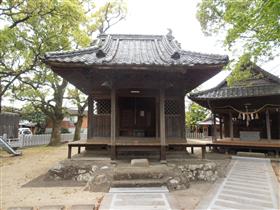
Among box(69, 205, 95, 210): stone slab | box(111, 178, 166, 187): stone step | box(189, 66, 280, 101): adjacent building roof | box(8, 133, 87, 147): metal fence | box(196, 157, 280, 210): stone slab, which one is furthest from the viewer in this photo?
box(8, 133, 87, 147): metal fence

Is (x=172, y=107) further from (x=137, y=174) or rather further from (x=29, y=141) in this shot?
(x=29, y=141)

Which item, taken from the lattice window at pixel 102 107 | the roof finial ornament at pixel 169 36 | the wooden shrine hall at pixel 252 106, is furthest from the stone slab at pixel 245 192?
the roof finial ornament at pixel 169 36

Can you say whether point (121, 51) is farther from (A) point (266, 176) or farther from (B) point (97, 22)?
(B) point (97, 22)

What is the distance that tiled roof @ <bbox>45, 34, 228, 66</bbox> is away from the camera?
7.61 meters

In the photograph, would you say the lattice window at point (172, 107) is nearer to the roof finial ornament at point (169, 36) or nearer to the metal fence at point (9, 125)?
the roof finial ornament at point (169, 36)

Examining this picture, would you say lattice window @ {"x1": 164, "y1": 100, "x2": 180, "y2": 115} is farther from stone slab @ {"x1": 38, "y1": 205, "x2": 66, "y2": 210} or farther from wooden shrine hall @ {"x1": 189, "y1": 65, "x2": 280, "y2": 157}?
stone slab @ {"x1": 38, "y1": 205, "x2": 66, "y2": 210}

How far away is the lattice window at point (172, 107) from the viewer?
33.4 feet

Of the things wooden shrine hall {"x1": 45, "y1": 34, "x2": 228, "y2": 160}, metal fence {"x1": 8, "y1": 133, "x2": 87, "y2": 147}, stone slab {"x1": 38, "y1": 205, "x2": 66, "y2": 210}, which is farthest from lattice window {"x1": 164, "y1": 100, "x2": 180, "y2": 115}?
metal fence {"x1": 8, "y1": 133, "x2": 87, "y2": 147}

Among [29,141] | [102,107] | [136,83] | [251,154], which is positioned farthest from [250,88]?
[29,141]

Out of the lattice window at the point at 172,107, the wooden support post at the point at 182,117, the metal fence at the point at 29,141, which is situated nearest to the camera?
the wooden support post at the point at 182,117

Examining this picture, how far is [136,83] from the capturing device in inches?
339

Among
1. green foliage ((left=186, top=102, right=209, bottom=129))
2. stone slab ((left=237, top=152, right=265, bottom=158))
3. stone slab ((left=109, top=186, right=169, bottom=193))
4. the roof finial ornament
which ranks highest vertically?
the roof finial ornament

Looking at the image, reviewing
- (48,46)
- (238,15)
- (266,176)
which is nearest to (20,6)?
(48,46)

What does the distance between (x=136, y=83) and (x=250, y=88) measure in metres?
9.53
